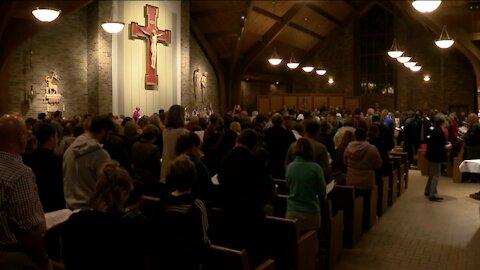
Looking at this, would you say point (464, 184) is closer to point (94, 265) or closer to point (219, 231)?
point (219, 231)

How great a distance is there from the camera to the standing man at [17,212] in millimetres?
2273

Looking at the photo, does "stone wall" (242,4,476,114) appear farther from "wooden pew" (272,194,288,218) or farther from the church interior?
"wooden pew" (272,194,288,218)

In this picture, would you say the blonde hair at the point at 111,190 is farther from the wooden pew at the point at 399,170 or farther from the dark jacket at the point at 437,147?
the wooden pew at the point at 399,170

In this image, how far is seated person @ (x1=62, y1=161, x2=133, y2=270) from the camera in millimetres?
2141

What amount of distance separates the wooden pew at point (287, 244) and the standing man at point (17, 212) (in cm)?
193

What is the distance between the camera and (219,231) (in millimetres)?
3580

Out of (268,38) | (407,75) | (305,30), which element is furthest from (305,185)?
(407,75)

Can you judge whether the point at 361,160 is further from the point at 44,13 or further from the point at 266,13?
the point at 266,13

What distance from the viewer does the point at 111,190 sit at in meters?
2.18

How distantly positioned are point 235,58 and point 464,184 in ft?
33.0

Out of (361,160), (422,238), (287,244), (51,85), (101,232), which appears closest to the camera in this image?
(101,232)

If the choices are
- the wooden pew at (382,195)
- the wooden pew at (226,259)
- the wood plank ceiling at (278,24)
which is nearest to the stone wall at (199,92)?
the wood plank ceiling at (278,24)

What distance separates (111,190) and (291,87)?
73.5 ft

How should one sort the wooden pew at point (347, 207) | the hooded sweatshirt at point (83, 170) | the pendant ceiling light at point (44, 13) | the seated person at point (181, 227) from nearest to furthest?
the seated person at point (181, 227) → the hooded sweatshirt at point (83, 170) → the wooden pew at point (347, 207) → the pendant ceiling light at point (44, 13)
